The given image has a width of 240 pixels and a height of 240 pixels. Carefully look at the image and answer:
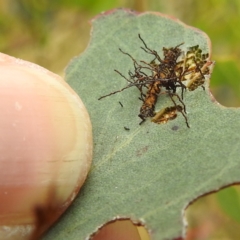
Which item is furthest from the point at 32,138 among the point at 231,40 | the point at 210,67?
the point at 231,40

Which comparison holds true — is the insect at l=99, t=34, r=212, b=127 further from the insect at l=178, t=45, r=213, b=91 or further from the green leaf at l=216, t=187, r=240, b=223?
the green leaf at l=216, t=187, r=240, b=223

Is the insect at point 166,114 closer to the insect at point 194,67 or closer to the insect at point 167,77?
the insect at point 167,77

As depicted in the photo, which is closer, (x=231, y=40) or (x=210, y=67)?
(x=210, y=67)

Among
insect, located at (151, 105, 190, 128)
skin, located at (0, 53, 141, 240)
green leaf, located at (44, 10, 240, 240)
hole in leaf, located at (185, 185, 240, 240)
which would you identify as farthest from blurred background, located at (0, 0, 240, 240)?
skin, located at (0, 53, 141, 240)

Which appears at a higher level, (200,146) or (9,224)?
(200,146)

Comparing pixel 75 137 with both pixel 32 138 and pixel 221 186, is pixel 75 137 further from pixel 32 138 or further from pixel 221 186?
pixel 221 186

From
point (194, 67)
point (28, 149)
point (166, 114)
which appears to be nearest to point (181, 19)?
point (194, 67)

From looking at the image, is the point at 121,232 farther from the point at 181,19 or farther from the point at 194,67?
the point at 181,19
